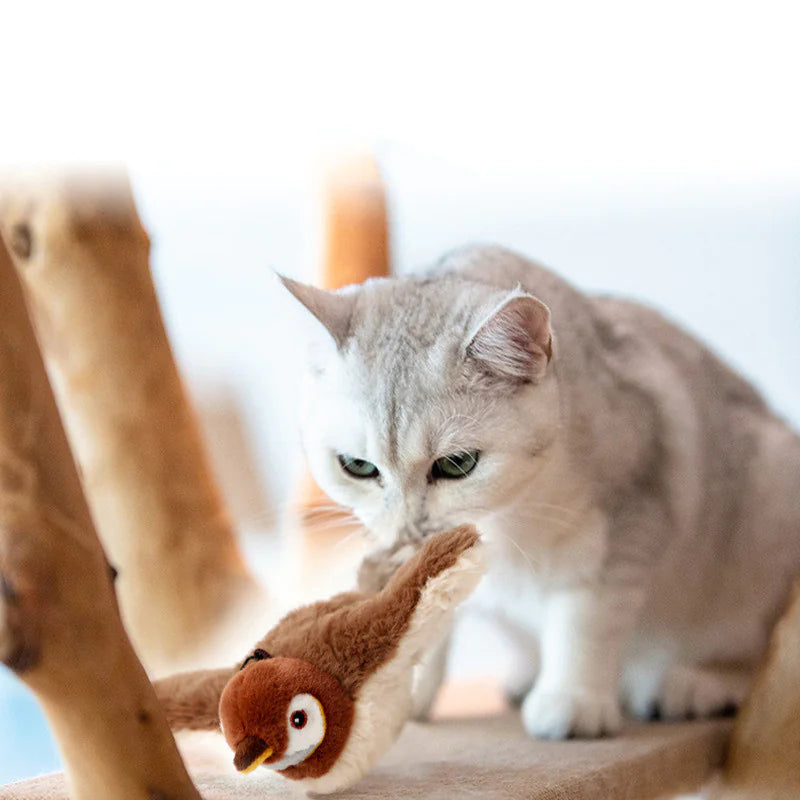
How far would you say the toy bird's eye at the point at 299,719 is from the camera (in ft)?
2.58

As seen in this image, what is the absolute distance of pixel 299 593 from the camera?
1318mm

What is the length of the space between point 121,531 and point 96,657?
2.19 feet

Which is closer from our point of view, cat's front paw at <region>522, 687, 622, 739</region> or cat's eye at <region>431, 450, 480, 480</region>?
cat's eye at <region>431, 450, 480, 480</region>

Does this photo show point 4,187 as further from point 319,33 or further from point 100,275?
point 319,33

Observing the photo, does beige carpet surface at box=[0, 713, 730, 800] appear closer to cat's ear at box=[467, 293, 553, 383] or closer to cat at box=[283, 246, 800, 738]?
cat at box=[283, 246, 800, 738]

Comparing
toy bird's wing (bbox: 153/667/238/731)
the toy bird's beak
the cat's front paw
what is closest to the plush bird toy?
the toy bird's beak

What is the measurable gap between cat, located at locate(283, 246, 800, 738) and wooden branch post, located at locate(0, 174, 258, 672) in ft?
0.93

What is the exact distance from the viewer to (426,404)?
1052 mm

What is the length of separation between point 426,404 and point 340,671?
32 centimetres

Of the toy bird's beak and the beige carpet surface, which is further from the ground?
the toy bird's beak

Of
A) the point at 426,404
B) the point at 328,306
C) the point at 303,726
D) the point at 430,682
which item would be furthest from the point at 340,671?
the point at 430,682

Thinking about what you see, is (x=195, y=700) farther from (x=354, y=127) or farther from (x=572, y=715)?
(x=354, y=127)

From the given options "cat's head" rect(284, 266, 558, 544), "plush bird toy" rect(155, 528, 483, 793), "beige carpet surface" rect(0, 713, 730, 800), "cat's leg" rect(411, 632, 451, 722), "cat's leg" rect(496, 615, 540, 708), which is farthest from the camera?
"cat's leg" rect(496, 615, 540, 708)

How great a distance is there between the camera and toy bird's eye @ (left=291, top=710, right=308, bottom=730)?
79 centimetres
